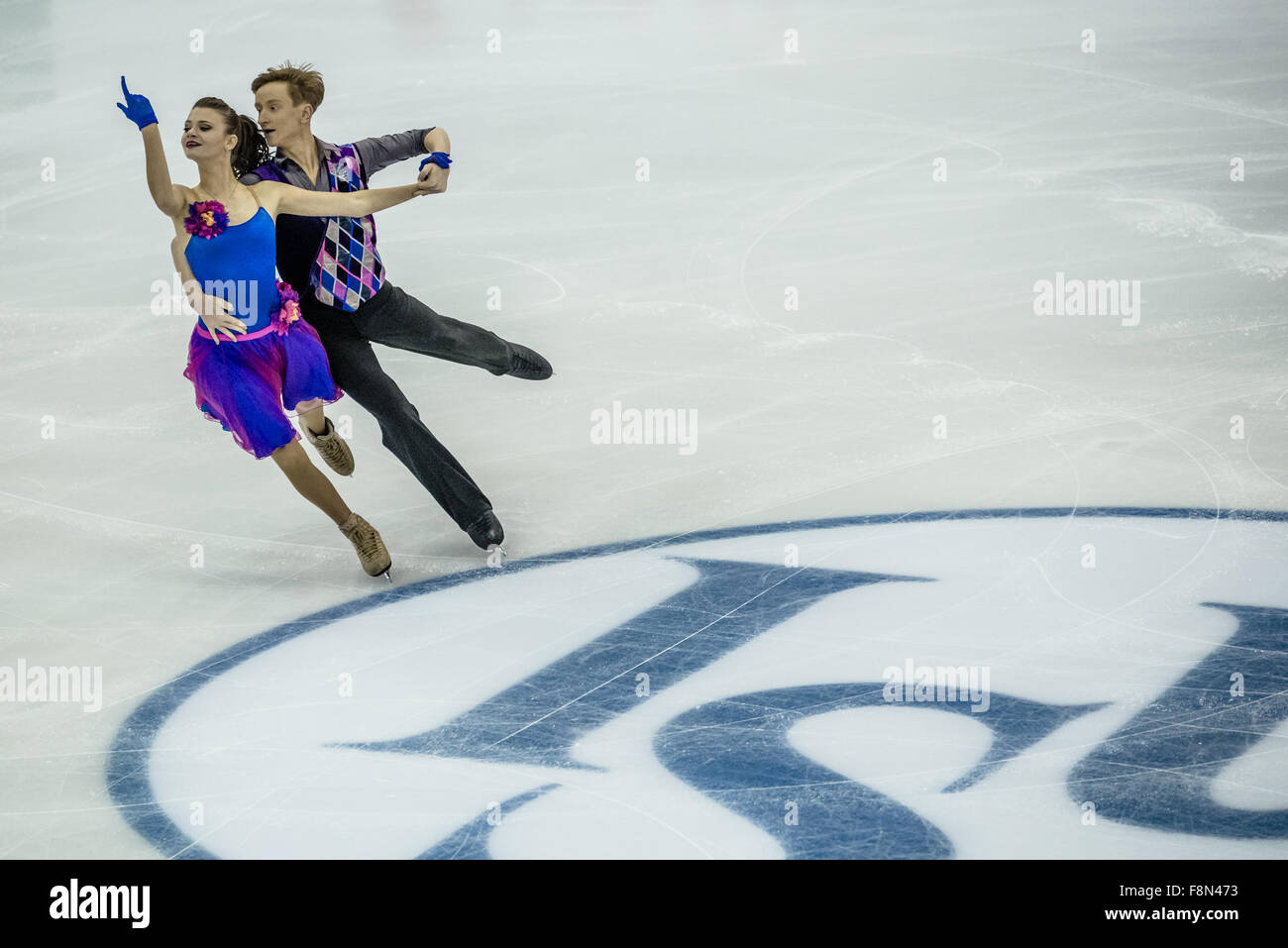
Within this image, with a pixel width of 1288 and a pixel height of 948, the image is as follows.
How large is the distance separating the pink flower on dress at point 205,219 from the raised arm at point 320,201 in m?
0.15

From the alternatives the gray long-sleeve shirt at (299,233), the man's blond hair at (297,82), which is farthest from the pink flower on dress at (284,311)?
the man's blond hair at (297,82)

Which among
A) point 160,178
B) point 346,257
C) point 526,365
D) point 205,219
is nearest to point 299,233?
point 346,257

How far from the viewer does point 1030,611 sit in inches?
174

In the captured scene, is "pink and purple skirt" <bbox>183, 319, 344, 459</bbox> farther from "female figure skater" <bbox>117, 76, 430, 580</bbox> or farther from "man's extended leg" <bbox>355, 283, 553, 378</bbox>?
"man's extended leg" <bbox>355, 283, 553, 378</bbox>

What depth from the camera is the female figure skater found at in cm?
436

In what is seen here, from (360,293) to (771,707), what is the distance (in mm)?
1892

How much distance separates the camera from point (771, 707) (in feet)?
13.0

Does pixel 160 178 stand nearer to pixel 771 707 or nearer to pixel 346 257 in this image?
pixel 346 257

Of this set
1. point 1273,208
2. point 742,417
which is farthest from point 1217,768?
point 1273,208

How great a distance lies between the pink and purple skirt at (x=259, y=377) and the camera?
454 cm

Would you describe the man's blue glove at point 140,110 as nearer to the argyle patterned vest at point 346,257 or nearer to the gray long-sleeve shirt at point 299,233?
the gray long-sleeve shirt at point 299,233

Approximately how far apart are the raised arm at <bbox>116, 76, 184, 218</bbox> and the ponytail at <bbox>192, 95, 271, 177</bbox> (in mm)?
251

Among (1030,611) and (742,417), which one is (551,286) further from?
(1030,611)

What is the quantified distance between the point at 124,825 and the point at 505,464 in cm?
244
